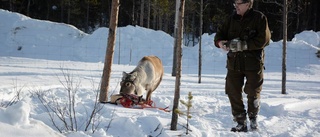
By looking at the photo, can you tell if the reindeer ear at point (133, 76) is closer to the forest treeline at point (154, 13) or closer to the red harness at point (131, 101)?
the red harness at point (131, 101)

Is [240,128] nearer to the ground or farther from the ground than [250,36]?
nearer to the ground

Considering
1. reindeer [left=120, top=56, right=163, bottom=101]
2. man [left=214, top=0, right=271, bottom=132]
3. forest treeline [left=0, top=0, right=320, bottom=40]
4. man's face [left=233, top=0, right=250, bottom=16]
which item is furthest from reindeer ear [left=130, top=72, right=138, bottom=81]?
forest treeline [left=0, top=0, right=320, bottom=40]

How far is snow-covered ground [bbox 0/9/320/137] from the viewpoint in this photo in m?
3.96

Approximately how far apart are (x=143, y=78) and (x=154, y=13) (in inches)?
894

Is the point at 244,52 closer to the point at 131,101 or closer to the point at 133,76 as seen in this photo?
the point at 131,101

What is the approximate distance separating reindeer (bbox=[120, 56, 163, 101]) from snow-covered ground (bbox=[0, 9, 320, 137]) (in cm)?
32

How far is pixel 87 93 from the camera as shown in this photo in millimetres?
7590

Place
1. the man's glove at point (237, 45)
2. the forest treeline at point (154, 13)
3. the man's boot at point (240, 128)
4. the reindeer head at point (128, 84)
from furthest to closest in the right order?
1. the forest treeline at point (154, 13)
2. the reindeer head at point (128, 84)
3. the man's boot at point (240, 128)
4. the man's glove at point (237, 45)

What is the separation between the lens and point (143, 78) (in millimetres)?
7371

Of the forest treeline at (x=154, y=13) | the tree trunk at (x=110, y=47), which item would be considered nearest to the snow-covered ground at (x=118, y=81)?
the tree trunk at (x=110, y=47)

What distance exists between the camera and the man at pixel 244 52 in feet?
14.4

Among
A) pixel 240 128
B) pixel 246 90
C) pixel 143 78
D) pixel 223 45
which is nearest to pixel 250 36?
pixel 223 45

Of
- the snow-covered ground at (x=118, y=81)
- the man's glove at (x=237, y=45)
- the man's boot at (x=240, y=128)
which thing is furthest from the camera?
the man's boot at (x=240, y=128)

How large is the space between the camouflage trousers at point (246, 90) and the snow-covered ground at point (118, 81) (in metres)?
0.27
